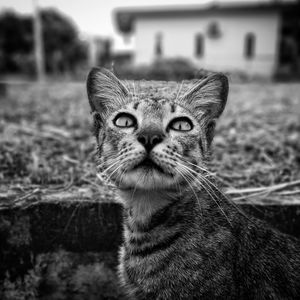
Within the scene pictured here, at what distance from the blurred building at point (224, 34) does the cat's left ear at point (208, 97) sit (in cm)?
2250

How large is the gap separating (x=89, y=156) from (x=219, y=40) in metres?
23.8

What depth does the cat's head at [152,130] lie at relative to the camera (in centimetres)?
178

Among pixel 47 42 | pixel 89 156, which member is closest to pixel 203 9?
pixel 47 42

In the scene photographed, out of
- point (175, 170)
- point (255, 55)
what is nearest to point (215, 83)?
point (175, 170)

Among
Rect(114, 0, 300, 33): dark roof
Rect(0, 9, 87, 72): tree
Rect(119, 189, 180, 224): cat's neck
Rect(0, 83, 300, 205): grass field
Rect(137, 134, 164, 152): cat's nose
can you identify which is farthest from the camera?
Rect(0, 9, 87, 72): tree

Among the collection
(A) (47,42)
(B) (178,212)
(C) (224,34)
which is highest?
(A) (47,42)

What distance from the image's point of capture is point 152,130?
1.80 meters

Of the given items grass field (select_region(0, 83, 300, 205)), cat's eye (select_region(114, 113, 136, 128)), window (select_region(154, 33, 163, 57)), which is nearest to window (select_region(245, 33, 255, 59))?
window (select_region(154, 33, 163, 57))

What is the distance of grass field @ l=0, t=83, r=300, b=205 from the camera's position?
2688 millimetres

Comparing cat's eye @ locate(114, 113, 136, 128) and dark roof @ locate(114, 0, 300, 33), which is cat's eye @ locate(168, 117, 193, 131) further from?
dark roof @ locate(114, 0, 300, 33)

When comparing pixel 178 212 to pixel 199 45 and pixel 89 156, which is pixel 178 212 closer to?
pixel 89 156

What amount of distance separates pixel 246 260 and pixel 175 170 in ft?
2.14

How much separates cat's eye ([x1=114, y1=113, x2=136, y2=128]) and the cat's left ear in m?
0.41

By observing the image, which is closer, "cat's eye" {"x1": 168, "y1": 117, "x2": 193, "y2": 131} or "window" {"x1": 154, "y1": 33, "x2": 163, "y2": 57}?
"cat's eye" {"x1": 168, "y1": 117, "x2": 193, "y2": 131}
